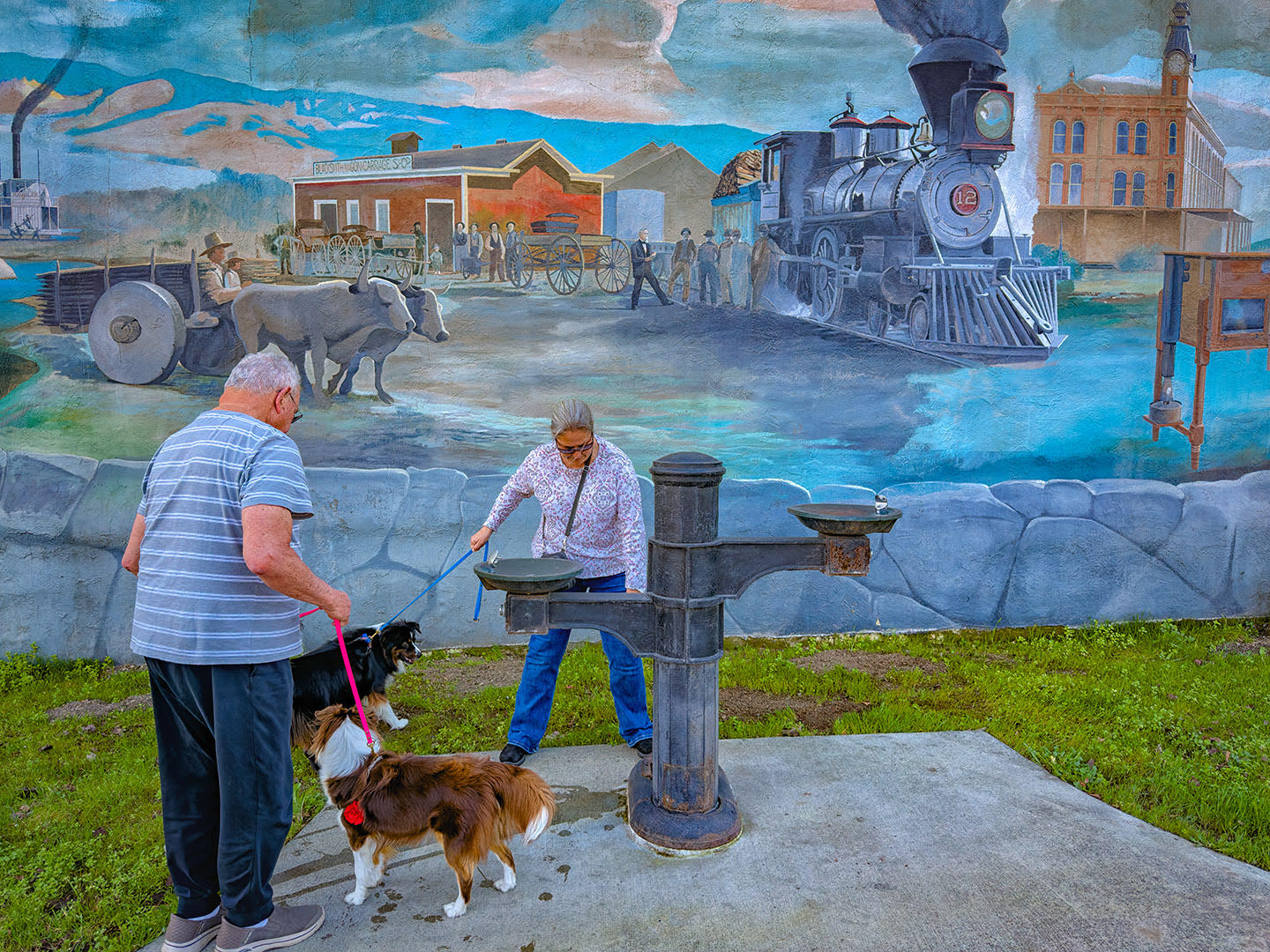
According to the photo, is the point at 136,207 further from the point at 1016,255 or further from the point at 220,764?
the point at 1016,255

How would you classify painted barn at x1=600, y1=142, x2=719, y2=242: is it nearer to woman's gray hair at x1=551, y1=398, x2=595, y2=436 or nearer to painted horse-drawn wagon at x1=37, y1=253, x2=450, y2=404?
painted horse-drawn wagon at x1=37, y1=253, x2=450, y2=404

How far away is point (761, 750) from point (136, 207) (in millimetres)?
5642

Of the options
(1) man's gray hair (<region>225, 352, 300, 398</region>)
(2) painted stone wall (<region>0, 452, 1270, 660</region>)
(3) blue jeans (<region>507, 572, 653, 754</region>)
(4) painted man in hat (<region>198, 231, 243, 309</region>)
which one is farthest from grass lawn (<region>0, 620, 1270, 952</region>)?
(4) painted man in hat (<region>198, 231, 243, 309</region>)

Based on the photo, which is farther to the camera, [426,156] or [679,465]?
[426,156]

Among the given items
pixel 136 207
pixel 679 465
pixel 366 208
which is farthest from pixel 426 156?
pixel 679 465

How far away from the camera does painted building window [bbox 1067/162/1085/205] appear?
7.13 meters

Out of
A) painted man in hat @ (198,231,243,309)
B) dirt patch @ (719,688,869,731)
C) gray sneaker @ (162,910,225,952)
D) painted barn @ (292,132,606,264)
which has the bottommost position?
dirt patch @ (719,688,869,731)

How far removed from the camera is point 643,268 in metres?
7.02

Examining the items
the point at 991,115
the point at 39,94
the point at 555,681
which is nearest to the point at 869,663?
the point at 555,681

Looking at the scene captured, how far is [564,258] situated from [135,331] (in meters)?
3.11

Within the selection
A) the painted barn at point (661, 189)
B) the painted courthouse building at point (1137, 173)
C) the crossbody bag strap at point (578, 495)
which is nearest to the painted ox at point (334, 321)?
the painted barn at point (661, 189)

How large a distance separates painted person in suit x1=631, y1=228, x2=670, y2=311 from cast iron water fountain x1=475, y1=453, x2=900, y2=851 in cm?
360

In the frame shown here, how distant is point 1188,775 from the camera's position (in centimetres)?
442

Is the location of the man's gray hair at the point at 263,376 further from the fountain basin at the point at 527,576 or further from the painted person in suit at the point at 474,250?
the painted person in suit at the point at 474,250
